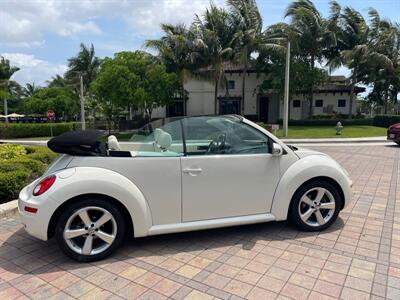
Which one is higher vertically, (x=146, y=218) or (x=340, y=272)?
(x=146, y=218)

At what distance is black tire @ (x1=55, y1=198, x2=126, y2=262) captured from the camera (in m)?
3.19

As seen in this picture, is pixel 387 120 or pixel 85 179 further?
pixel 387 120

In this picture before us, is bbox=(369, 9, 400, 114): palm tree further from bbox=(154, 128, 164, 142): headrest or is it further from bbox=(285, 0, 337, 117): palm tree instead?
bbox=(154, 128, 164, 142): headrest

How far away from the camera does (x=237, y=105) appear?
101 ft

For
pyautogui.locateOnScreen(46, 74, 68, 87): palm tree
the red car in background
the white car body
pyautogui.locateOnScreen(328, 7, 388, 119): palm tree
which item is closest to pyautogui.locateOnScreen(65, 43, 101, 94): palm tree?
pyautogui.locateOnScreen(46, 74, 68, 87): palm tree

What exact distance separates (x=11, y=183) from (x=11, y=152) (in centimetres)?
222

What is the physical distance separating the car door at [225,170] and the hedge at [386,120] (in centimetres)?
2638

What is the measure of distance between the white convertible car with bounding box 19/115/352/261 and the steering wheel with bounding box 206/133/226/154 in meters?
0.01

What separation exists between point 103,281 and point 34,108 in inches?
1470

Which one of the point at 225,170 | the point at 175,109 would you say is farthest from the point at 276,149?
the point at 175,109

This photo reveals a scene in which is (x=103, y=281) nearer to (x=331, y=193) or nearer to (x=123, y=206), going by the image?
(x=123, y=206)

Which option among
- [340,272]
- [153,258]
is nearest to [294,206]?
[340,272]

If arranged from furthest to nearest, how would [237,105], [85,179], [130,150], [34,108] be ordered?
1. [34,108]
2. [237,105]
3. [130,150]
4. [85,179]

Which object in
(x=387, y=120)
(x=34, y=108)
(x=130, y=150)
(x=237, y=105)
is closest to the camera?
(x=130, y=150)
